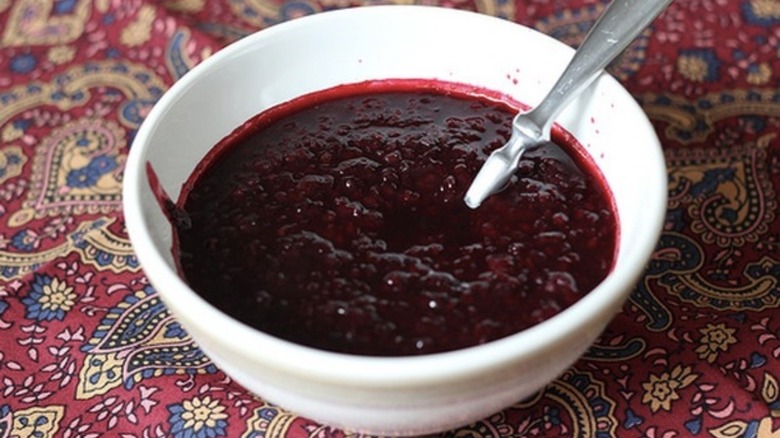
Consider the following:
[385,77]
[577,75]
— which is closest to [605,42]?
[577,75]

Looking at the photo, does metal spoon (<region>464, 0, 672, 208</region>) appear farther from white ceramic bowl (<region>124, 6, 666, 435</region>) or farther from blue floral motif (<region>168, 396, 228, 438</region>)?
blue floral motif (<region>168, 396, 228, 438</region>)

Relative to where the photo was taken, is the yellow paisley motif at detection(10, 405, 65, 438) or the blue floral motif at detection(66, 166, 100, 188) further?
the blue floral motif at detection(66, 166, 100, 188)

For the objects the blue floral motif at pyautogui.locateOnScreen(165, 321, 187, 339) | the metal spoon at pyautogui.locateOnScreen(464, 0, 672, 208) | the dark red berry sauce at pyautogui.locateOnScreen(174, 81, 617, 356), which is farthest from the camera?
the blue floral motif at pyautogui.locateOnScreen(165, 321, 187, 339)

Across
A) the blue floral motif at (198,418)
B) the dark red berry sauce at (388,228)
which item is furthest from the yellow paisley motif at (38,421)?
the dark red berry sauce at (388,228)

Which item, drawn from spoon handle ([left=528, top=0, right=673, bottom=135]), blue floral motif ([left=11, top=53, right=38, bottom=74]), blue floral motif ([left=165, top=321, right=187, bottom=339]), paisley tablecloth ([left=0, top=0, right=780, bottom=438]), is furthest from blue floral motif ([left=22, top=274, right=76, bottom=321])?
spoon handle ([left=528, top=0, right=673, bottom=135])

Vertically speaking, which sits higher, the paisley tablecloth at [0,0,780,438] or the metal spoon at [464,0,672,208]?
the metal spoon at [464,0,672,208]

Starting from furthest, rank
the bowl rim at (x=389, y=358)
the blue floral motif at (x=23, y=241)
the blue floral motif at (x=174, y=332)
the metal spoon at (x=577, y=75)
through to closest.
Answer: the blue floral motif at (x=23, y=241) → the blue floral motif at (x=174, y=332) → the metal spoon at (x=577, y=75) → the bowl rim at (x=389, y=358)

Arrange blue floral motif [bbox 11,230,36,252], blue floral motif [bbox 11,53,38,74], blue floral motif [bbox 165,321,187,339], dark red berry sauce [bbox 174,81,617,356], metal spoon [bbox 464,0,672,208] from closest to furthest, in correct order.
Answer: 1. dark red berry sauce [bbox 174,81,617,356]
2. metal spoon [bbox 464,0,672,208]
3. blue floral motif [bbox 165,321,187,339]
4. blue floral motif [bbox 11,230,36,252]
5. blue floral motif [bbox 11,53,38,74]

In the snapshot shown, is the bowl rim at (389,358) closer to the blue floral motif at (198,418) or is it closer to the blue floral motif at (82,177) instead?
the blue floral motif at (198,418)

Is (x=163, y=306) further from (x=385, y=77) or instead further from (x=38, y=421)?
(x=385, y=77)
